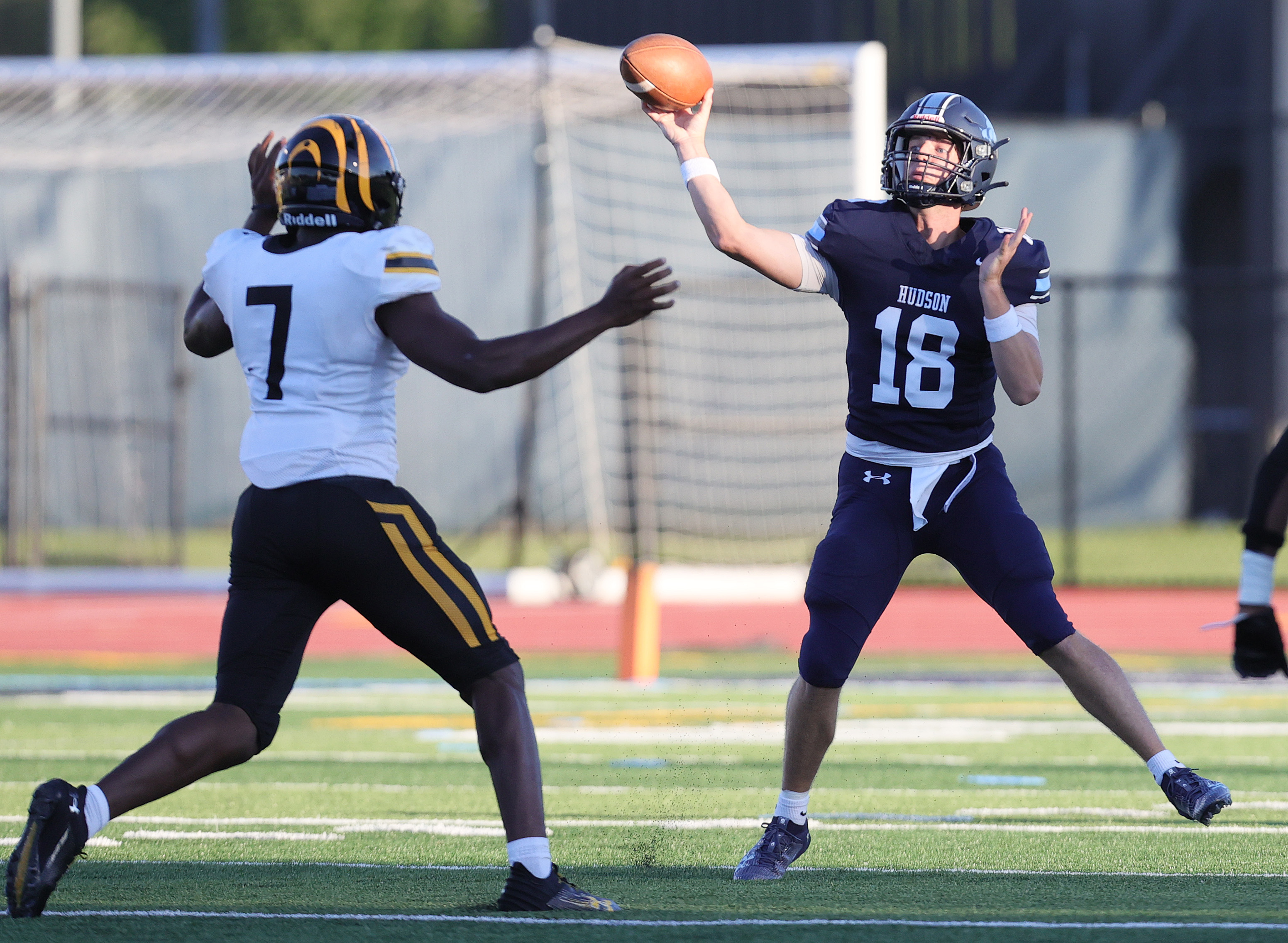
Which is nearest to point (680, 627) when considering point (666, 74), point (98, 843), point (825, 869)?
point (98, 843)

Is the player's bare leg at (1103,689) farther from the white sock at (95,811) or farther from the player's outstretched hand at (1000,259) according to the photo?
the white sock at (95,811)

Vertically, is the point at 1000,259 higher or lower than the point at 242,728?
higher

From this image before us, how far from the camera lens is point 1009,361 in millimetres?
4723

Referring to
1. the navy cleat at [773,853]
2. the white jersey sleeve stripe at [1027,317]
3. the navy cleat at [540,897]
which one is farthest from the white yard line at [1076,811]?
the navy cleat at [540,897]

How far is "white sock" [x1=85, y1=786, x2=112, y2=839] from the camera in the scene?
4.06 m

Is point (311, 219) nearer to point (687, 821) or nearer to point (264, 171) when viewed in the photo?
point (264, 171)

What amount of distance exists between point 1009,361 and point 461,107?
37.9 feet

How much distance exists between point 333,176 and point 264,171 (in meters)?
0.66

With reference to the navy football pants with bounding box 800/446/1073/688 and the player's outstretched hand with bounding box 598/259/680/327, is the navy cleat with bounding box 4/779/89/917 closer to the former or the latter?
the player's outstretched hand with bounding box 598/259/680/327

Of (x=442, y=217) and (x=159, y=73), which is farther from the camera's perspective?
(x=442, y=217)

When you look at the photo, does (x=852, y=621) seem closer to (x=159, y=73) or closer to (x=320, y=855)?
(x=320, y=855)

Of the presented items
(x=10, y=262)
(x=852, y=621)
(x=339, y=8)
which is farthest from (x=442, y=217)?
(x=339, y=8)

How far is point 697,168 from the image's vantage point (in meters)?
4.88

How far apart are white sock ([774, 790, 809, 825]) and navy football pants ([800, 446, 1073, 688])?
0.33 metres
